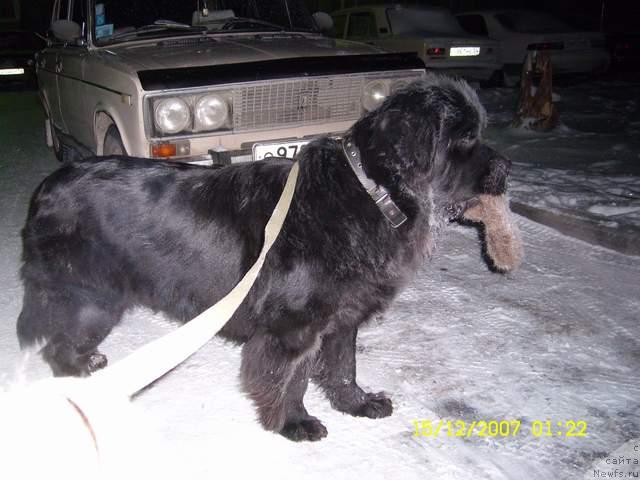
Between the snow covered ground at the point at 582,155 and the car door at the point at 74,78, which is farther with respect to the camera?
the snow covered ground at the point at 582,155

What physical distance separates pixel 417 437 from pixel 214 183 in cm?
157

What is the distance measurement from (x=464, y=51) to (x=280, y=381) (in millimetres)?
10868

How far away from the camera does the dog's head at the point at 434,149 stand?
7.38 feet

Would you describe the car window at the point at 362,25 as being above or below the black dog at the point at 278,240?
above

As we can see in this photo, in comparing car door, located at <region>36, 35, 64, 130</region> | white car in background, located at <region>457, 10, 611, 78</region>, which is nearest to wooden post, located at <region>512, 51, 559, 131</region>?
white car in background, located at <region>457, 10, 611, 78</region>

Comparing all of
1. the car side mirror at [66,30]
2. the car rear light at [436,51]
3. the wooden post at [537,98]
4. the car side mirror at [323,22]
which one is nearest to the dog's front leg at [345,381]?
the car side mirror at [323,22]

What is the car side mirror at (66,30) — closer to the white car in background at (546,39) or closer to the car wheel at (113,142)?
the car wheel at (113,142)

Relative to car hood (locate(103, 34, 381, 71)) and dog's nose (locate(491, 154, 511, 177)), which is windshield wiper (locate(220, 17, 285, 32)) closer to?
car hood (locate(103, 34, 381, 71))

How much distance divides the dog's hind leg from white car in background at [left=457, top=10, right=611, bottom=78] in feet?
42.2

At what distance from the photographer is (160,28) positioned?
15.3ft

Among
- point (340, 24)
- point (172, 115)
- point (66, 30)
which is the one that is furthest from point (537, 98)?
point (66, 30)

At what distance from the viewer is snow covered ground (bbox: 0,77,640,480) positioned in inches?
94.3

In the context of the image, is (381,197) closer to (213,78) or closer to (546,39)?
(213,78)

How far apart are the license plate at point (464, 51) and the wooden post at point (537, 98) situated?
2.54 m
